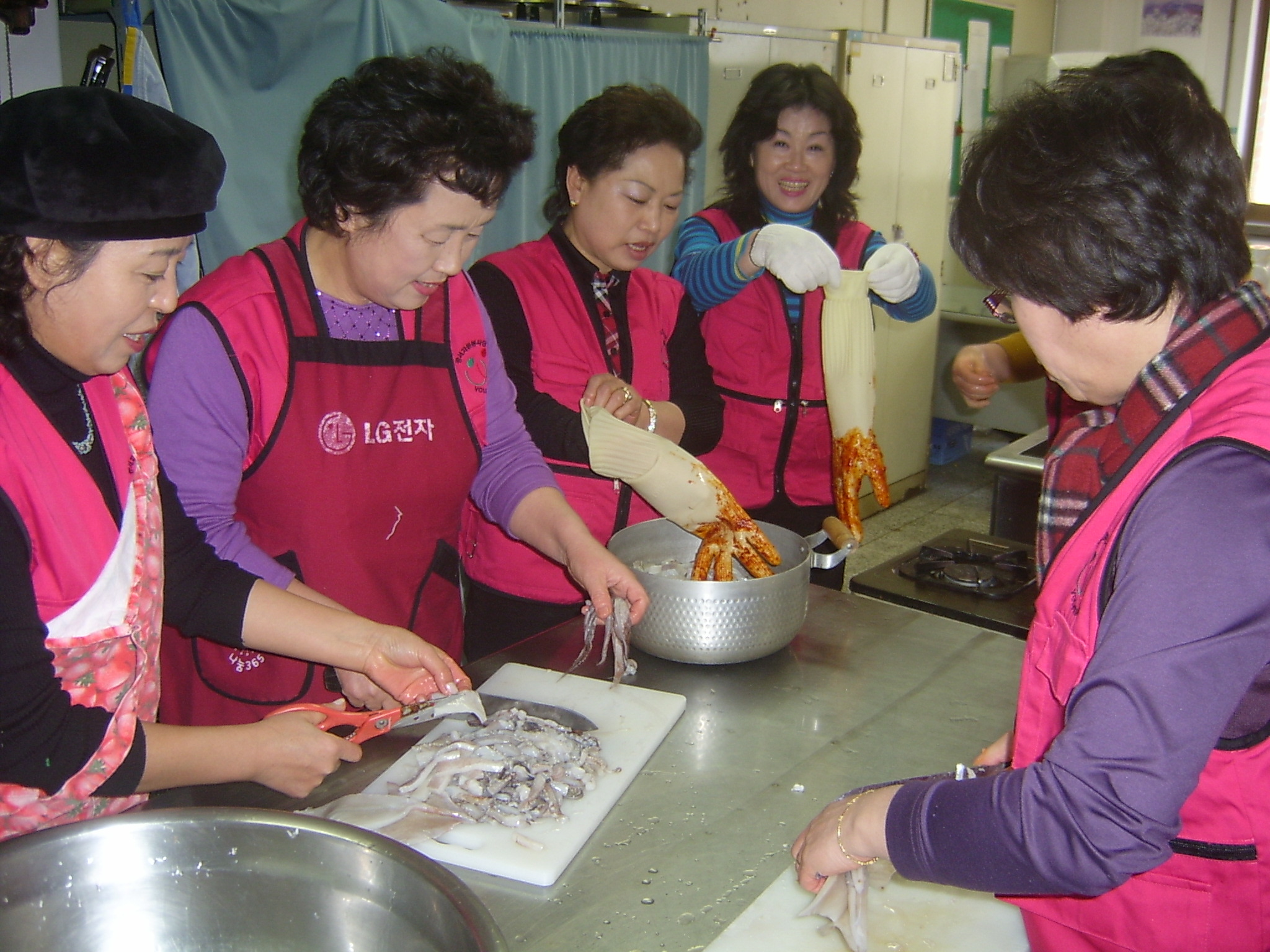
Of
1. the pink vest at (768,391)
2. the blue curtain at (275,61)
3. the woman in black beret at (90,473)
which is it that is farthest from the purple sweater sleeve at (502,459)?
the blue curtain at (275,61)

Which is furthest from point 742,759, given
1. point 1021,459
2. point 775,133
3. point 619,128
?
point 775,133

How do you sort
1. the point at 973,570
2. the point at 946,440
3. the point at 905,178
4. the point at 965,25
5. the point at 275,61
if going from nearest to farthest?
the point at 973,570 < the point at 275,61 < the point at 905,178 < the point at 965,25 < the point at 946,440

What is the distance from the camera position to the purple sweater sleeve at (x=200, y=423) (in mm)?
1610

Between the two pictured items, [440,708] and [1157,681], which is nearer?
[1157,681]

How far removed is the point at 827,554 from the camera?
6.70ft

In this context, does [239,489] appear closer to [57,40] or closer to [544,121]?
[57,40]

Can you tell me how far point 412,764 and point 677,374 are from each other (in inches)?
53.7

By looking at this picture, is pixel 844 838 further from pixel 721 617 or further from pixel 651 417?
pixel 651 417

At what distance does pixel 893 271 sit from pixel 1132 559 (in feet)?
6.11

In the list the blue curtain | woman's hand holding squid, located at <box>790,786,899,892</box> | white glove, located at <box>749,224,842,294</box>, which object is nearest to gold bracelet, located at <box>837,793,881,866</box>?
woman's hand holding squid, located at <box>790,786,899,892</box>

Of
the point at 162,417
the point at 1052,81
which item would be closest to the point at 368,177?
the point at 162,417

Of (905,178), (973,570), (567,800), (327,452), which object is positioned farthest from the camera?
(905,178)

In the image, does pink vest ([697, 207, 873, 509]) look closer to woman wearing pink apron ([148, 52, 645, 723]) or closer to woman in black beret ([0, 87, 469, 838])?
woman wearing pink apron ([148, 52, 645, 723])

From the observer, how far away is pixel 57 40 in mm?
2676
